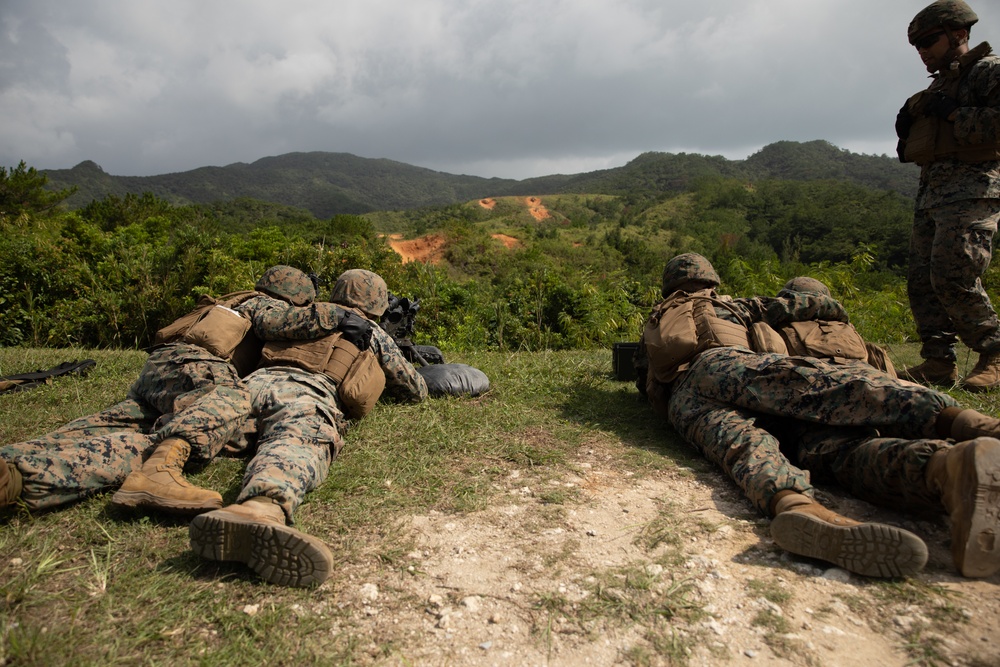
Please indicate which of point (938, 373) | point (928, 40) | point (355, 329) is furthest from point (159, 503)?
point (928, 40)

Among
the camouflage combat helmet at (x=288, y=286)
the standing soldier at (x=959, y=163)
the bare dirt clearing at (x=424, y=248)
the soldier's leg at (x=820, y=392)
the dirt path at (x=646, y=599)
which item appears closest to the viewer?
the dirt path at (x=646, y=599)

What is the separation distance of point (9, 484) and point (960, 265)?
5.80 meters

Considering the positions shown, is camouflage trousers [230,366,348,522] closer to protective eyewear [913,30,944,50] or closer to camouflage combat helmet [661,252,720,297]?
camouflage combat helmet [661,252,720,297]

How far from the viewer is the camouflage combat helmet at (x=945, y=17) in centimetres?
436

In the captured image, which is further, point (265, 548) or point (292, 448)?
point (292, 448)

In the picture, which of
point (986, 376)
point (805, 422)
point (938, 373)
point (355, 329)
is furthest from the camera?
point (938, 373)

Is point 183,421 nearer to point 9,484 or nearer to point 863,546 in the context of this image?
point 9,484

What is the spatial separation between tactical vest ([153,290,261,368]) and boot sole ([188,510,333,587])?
1678mm

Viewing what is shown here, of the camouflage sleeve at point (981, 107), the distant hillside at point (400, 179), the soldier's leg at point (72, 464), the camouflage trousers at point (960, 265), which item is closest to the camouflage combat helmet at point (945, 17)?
the camouflage sleeve at point (981, 107)

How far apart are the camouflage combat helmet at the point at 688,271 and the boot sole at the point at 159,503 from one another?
3.17 metres

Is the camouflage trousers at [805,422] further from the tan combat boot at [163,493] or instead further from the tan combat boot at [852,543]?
the tan combat boot at [163,493]

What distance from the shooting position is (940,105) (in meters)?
4.57

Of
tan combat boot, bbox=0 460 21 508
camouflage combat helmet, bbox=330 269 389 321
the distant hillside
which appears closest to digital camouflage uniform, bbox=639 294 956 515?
camouflage combat helmet, bbox=330 269 389 321

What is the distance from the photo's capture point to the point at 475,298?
341 inches
